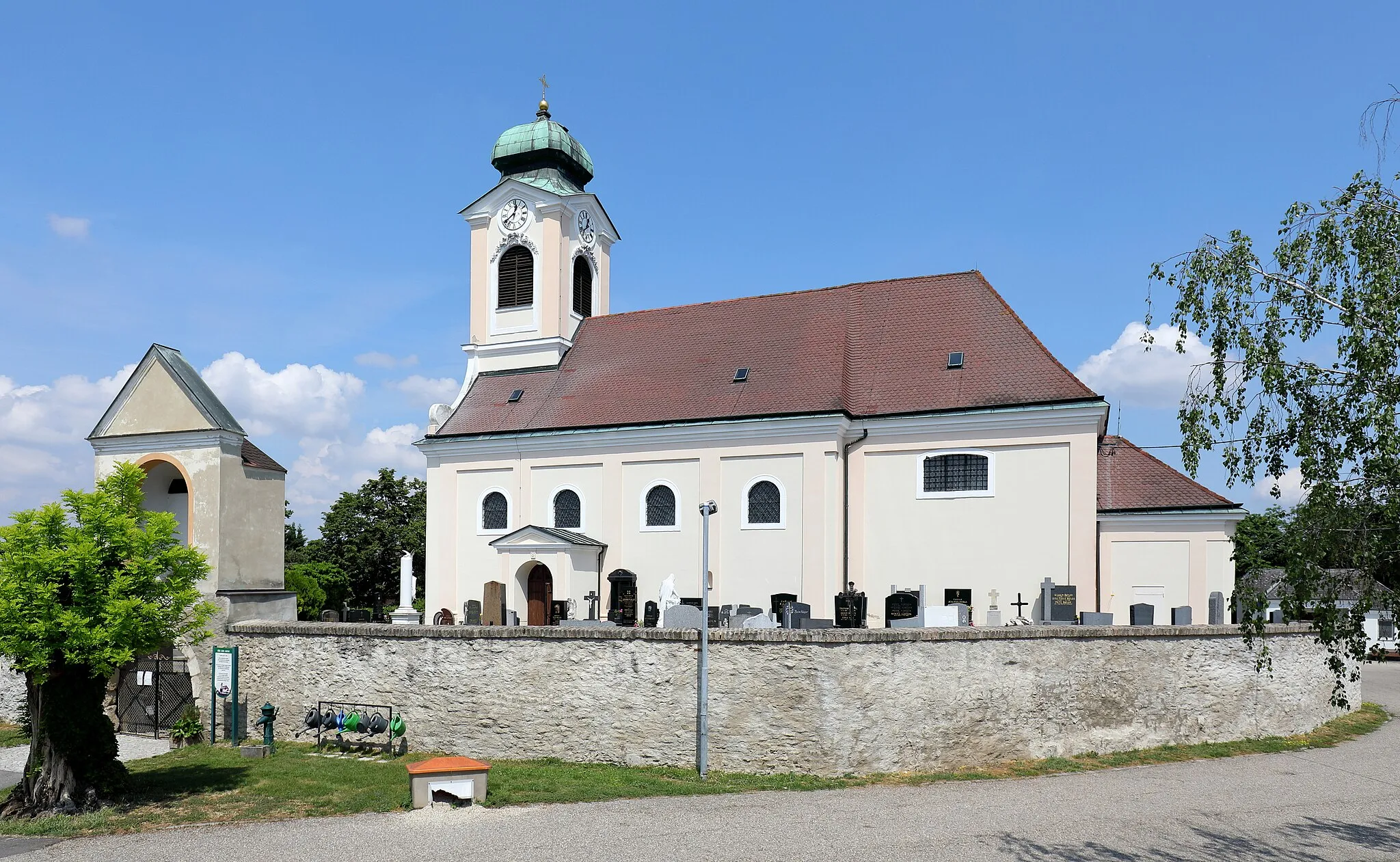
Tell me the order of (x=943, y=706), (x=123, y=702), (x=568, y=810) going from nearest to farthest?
(x=568, y=810) < (x=943, y=706) < (x=123, y=702)

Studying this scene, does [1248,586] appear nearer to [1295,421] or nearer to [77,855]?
[1295,421]

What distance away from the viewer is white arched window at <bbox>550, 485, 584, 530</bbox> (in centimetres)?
3322

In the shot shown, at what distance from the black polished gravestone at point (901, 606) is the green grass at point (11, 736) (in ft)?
69.3

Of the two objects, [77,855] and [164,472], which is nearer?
[77,855]

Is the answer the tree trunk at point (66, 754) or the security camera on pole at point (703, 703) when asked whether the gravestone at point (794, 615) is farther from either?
the tree trunk at point (66, 754)

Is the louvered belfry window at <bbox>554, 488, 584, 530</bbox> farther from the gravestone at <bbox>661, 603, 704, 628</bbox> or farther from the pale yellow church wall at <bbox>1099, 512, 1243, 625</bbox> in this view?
the pale yellow church wall at <bbox>1099, 512, 1243, 625</bbox>

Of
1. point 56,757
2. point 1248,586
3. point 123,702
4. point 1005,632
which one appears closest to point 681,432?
point 1005,632

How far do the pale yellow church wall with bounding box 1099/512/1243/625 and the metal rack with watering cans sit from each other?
1941 cm

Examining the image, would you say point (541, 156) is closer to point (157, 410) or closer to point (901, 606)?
point (157, 410)

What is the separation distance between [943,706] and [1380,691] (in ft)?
73.5

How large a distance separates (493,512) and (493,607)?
618 centimetres

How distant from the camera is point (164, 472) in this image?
27.1 meters

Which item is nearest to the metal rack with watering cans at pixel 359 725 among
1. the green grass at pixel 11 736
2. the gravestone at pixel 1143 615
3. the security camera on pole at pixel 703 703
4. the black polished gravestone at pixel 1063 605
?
the security camera on pole at pixel 703 703

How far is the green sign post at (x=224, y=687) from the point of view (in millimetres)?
22469
